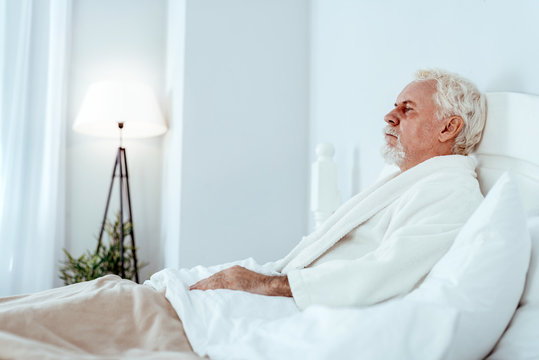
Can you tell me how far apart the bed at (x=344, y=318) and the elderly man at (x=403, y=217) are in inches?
4.2

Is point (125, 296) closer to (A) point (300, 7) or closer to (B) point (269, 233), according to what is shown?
(B) point (269, 233)

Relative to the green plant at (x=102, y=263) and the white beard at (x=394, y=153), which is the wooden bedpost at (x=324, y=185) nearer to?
the white beard at (x=394, y=153)

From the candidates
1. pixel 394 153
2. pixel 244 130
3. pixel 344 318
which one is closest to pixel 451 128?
pixel 394 153

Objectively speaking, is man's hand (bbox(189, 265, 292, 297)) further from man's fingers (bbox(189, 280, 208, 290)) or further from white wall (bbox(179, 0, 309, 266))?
white wall (bbox(179, 0, 309, 266))

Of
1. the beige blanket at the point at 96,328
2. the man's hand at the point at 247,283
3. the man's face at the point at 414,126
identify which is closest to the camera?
the beige blanket at the point at 96,328

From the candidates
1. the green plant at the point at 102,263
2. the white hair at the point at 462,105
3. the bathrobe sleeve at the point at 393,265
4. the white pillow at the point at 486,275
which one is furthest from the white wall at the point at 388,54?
the green plant at the point at 102,263

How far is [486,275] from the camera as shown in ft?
→ 3.07

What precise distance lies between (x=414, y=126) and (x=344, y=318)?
3.44 ft

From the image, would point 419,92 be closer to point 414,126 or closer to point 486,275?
point 414,126

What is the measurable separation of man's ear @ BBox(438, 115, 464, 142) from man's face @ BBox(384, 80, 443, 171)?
2cm

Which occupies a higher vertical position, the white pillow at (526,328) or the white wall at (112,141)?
the white wall at (112,141)

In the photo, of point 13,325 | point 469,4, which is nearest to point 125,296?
point 13,325

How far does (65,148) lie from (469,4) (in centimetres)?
273

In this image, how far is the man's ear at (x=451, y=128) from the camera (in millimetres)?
1562
